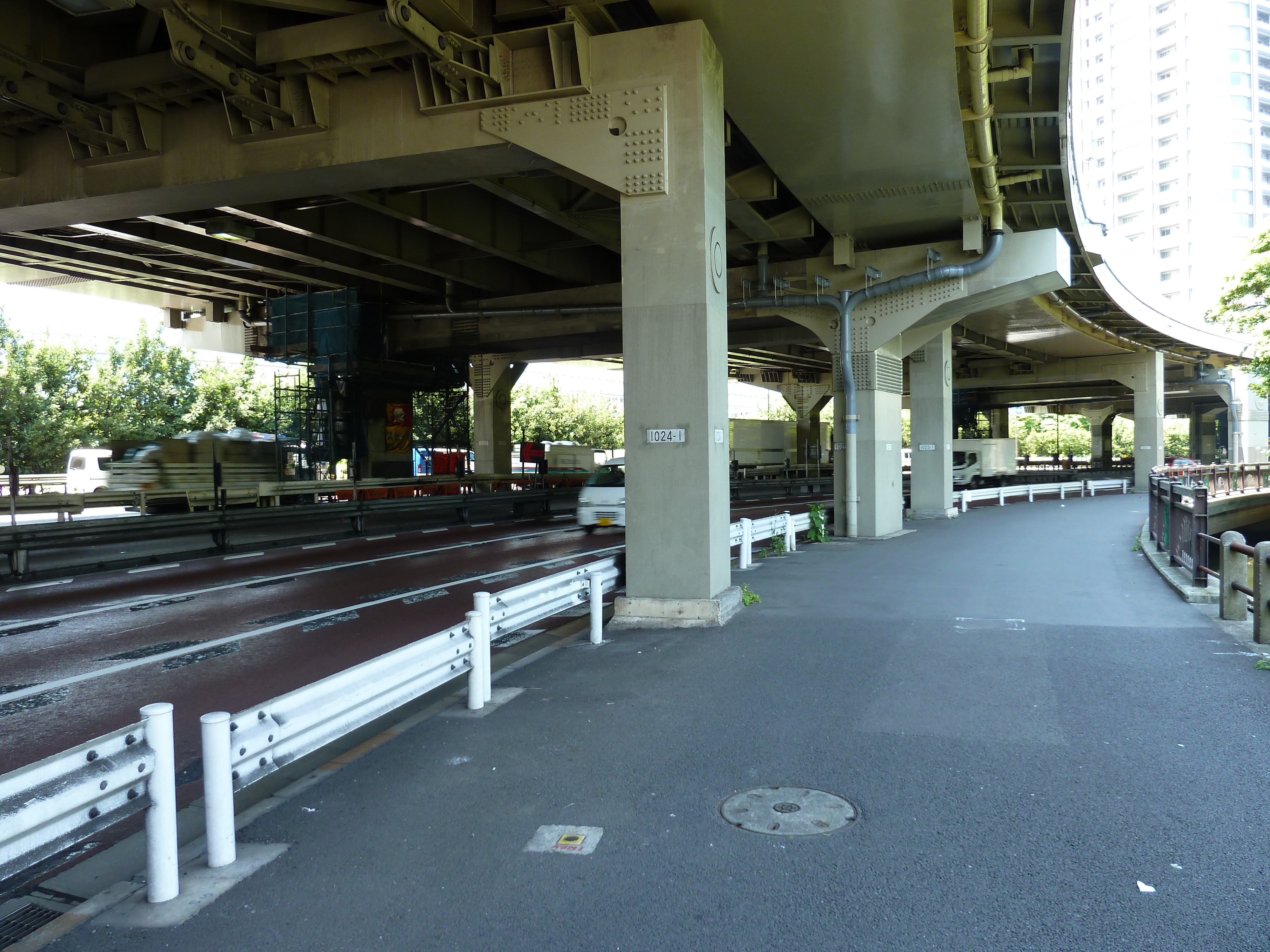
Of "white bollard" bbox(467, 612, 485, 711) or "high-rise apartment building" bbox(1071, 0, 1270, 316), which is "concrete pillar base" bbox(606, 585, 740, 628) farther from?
"high-rise apartment building" bbox(1071, 0, 1270, 316)

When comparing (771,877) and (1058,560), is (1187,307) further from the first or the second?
(771,877)

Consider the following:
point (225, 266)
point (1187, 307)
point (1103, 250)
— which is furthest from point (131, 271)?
point (1187, 307)

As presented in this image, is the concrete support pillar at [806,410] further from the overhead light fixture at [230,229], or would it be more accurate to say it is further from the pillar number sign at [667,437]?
the pillar number sign at [667,437]

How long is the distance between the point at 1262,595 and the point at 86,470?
41.2 m

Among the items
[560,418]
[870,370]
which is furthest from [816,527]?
[560,418]

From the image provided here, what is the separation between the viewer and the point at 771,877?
3865mm

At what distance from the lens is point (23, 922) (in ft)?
11.7

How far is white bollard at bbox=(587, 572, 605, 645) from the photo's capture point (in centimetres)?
891

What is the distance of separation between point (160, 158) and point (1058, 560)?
1601cm

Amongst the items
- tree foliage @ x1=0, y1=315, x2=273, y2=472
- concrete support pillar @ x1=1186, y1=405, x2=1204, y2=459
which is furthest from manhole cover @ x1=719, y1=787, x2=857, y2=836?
concrete support pillar @ x1=1186, y1=405, x2=1204, y2=459

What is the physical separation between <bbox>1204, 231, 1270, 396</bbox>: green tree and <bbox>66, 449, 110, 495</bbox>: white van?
40787 millimetres

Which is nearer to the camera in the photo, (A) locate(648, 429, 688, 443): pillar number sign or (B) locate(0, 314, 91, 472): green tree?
(A) locate(648, 429, 688, 443): pillar number sign

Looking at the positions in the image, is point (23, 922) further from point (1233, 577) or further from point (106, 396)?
point (106, 396)

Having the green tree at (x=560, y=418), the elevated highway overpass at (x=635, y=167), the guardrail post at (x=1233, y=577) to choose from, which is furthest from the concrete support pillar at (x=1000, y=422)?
the guardrail post at (x=1233, y=577)
